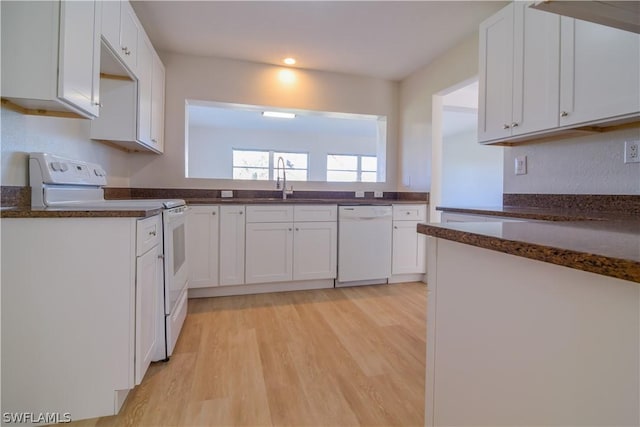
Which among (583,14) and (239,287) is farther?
(239,287)

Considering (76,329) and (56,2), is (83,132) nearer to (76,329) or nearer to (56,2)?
(56,2)

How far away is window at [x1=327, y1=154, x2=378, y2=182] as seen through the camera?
7.58m

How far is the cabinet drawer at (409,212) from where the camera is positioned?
3.19 metres

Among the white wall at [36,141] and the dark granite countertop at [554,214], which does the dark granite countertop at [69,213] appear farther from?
the dark granite countertop at [554,214]

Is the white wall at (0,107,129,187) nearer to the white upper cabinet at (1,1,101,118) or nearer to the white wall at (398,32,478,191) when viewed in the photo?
the white upper cabinet at (1,1,101,118)

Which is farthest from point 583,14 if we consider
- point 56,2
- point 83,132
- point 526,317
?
point 83,132

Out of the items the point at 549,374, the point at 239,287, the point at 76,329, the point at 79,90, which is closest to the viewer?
the point at 549,374

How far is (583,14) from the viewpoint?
81 cm

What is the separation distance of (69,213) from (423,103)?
3.20 meters

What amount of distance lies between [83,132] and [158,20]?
1.16 m

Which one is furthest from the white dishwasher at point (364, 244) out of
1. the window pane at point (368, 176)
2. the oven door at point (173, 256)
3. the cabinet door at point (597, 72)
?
the window pane at point (368, 176)

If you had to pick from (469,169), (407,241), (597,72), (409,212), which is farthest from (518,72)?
(469,169)

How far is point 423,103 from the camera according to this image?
3.33 meters

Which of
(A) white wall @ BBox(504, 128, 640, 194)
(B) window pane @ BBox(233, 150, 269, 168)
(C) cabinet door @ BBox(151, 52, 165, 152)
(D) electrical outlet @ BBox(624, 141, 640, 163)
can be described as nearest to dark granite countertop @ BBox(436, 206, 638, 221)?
(A) white wall @ BBox(504, 128, 640, 194)
